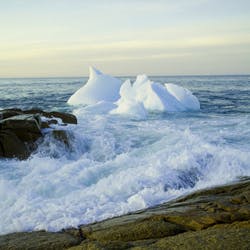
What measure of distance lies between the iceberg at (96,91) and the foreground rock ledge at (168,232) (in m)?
18.2

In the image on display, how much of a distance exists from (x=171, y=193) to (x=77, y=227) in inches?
80.0

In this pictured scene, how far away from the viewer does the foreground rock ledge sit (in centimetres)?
322

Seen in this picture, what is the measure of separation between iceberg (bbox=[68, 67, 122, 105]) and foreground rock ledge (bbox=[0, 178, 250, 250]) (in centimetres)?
1823

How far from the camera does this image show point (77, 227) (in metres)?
4.27

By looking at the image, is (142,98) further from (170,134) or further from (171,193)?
(171,193)

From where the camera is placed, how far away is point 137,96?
2159cm

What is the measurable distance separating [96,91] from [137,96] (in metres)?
2.84

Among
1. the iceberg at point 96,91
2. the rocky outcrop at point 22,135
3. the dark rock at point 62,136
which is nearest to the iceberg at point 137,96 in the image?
the iceberg at point 96,91

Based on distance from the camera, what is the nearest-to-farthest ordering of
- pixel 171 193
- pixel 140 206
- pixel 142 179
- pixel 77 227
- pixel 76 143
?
1. pixel 77 227
2. pixel 140 206
3. pixel 171 193
4. pixel 142 179
5. pixel 76 143

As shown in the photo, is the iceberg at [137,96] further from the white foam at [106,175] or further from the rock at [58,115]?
the white foam at [106,175]

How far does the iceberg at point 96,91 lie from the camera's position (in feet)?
73.2

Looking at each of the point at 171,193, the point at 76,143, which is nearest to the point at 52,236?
the point at 171,193

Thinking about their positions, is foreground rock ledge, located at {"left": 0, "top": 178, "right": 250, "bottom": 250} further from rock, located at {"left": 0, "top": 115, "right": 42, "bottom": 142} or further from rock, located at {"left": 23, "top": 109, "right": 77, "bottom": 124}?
rock, located at {"left": 23, "top": 109, "right": 77, "bottom": 124}

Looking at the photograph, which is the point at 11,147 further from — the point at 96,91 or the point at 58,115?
the point at 96,91
